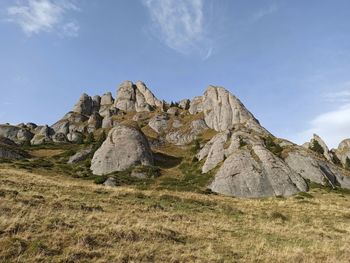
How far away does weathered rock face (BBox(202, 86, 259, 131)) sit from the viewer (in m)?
129

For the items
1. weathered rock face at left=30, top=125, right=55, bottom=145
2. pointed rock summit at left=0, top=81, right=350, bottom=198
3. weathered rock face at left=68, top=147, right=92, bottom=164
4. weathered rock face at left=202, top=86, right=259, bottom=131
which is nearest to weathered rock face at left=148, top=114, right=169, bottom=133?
pointed rock summit at left=0, top=81, right=350, bottom=198

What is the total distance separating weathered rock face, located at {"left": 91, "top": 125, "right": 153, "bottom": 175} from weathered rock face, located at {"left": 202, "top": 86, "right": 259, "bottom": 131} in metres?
43.2

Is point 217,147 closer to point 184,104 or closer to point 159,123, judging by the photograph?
point 159,123

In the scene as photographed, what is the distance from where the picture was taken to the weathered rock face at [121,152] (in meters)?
82.7

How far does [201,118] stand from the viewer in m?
140

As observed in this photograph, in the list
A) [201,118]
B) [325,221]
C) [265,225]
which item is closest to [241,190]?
[325,221]

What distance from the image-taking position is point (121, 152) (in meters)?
86.2

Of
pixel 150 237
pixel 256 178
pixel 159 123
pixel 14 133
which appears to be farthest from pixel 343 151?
pixel 150 237

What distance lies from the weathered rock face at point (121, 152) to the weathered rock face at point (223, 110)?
4321 cm

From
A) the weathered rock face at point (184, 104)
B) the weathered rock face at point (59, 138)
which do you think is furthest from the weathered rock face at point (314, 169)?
the weathered rock face at point (184, 104)

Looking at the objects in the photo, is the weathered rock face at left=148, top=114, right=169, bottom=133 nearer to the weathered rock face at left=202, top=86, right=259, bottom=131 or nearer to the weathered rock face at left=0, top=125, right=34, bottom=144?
the weathered rock face at left=202, top=86, right=259, bottom=131

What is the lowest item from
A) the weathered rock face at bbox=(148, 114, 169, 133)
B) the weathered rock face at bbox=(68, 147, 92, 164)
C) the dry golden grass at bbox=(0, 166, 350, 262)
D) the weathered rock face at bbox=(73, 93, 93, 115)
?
the dry golden grass at bbox=(0, 166, 350, 262)

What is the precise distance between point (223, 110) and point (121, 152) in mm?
57301

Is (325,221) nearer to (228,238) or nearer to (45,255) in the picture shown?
(228,238)
